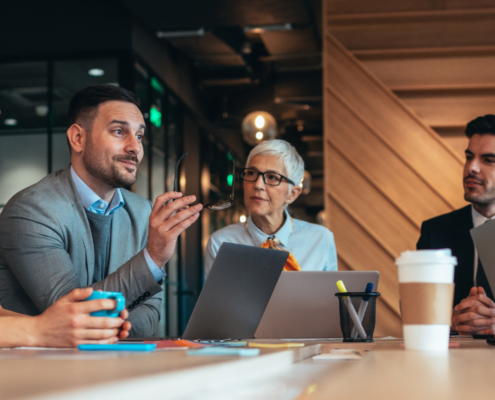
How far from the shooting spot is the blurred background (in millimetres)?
3785

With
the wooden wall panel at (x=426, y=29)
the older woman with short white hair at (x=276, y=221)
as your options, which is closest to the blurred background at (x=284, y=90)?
the wooden wall panel at (x=426, y=29)

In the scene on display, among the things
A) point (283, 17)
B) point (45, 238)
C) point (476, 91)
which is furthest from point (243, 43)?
point (45, 238)

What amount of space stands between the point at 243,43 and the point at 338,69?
2.54m

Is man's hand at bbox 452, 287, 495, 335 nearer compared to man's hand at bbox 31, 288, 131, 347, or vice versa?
man's hand at bbox 31, 288, 131, 347

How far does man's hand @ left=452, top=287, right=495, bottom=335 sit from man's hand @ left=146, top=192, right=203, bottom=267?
93 cm

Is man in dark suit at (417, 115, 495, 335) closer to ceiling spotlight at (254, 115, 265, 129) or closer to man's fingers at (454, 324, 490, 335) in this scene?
man's fingers at (454, 324, 490, 335)

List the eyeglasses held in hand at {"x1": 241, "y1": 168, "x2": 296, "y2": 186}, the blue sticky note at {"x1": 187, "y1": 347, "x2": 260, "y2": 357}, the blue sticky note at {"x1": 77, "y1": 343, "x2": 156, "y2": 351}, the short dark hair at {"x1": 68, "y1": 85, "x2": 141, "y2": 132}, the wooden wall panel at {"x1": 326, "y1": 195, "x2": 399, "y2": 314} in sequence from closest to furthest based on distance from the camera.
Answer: the blue sticky note at {"x1": 187, "y1": 347, "x2": 260, "y2": 357} < the blue sticky note at {"x1": 77, "y1": 343, "x2": 156, "y2": 351} < the short dark hair at {"x1": 68, "y1": 85, "x2": 141, "y2": 132} < the eyeglasses held in hand at {"x1": 241, "y1": 168, "x2": 296, "y2": 186} < the wooden wall panel at {"x1": 326, "y1": 195, "x2": 399, "y2": 314}

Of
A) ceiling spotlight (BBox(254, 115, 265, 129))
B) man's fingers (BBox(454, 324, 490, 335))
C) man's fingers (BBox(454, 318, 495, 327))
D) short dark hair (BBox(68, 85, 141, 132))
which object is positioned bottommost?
man's fingers (BBox(454, 324, 490, 335))

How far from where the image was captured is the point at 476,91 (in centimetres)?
387

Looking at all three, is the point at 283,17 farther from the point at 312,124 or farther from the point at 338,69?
the point at 312,124

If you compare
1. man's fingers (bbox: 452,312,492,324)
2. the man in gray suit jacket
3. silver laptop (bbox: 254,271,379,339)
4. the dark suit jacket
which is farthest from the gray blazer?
the dark suit jacket

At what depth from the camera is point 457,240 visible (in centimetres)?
276

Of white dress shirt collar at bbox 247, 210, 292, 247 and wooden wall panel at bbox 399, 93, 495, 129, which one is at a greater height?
wooden wall panel at bbox 399, 93, 495, 129

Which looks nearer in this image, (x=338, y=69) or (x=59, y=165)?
(x=338, y=69)
